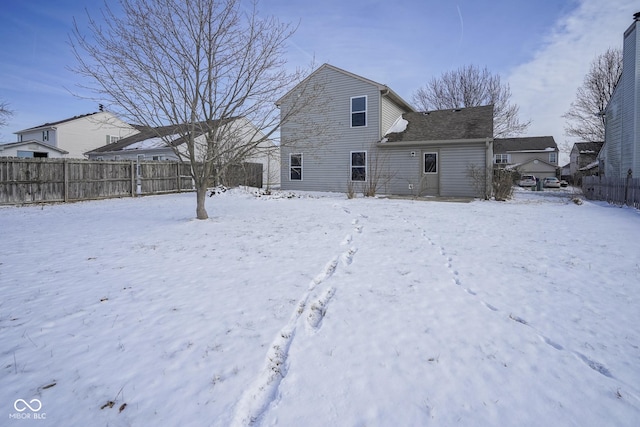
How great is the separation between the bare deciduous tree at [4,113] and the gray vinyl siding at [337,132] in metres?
17.5

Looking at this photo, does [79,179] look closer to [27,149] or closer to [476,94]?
[27,149]

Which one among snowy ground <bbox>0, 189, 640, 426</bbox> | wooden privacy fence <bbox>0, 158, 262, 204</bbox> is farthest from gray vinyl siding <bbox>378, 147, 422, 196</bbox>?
snowy ground <bbox>0, 189, 640, 426</bbox>

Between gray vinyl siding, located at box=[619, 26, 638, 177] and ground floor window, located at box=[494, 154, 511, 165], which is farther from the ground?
ground floor window, located at box=[494, 154, 511, 165]

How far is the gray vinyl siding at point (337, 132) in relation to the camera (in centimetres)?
1644

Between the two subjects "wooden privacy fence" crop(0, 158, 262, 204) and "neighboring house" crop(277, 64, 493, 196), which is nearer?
"wooden privacy fence" crop(0, 158, 262, 204)

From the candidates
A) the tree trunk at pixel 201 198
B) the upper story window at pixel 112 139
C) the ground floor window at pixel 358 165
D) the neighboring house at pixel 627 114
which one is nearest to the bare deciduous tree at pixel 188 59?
the tree trunk at pixel 201 198

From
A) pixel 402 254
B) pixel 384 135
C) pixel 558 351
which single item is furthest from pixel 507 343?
pixel 384 135

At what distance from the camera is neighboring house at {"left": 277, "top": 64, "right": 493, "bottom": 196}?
49.4ft

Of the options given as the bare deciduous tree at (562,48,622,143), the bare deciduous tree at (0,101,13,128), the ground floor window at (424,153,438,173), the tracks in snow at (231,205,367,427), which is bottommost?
the tracks in snow at (231,205,367,427)

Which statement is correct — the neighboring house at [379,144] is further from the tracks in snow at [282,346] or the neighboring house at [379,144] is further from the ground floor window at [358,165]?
the tracks in snow at [282,346]

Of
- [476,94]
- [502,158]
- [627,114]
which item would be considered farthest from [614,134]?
[502,158]

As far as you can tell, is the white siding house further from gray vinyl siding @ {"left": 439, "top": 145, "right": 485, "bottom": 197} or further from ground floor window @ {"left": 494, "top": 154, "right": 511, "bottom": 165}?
ground floor window @ {"left": 494, "top": 154, "right": 511, "bottom": 165}

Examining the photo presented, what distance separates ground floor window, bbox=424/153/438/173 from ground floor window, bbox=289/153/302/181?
267 inches

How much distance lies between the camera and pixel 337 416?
1.78 metres
